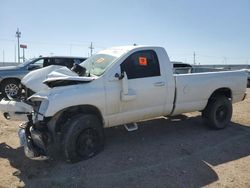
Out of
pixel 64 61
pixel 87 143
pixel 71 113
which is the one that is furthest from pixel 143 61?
pixel 64 61

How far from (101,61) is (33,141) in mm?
2110

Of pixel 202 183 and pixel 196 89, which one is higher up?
pixel 196 89

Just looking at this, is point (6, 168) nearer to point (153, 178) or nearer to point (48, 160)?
point (48, 160)

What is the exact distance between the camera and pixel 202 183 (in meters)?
4.82

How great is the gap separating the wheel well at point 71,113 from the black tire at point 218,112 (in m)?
3.15

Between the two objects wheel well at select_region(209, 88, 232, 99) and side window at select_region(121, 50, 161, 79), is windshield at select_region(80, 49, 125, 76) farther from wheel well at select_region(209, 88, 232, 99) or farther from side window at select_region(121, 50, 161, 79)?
wheel well at select_region(209, 88, 232, 99)

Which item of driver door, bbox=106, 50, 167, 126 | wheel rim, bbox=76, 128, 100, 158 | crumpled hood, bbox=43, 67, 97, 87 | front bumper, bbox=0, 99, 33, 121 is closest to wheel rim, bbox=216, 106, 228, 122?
driver door, bbox=106, 50, 167, 126

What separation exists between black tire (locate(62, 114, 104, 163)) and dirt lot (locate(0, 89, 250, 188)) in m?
0.16

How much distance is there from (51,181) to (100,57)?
114 inches

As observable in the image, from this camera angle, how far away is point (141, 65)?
6418 millimetres

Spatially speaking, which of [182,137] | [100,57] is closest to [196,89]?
[182,137]

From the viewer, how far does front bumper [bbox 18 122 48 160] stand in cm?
531

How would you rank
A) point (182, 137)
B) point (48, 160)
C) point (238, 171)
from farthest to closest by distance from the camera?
1. point (182, 137)
2. point (48, 160)
3. point (238, 171)

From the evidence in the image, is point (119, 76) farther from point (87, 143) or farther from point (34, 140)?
point (34, 140)
